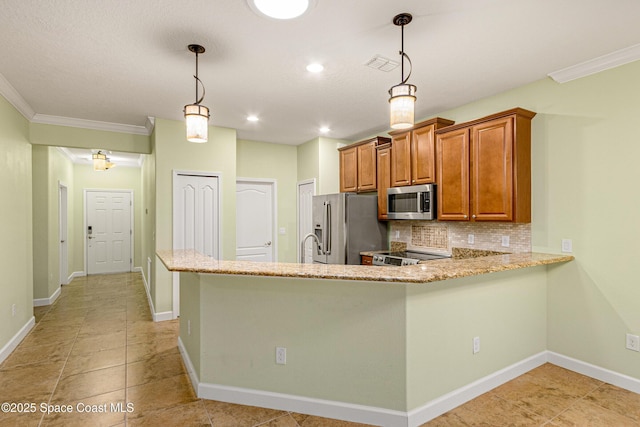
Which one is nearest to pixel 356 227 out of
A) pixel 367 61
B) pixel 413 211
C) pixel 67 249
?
pixel 413 211

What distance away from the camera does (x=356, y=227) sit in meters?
4.52

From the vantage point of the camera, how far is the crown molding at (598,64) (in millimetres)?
2541

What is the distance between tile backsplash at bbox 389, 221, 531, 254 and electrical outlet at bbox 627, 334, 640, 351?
3.18ft

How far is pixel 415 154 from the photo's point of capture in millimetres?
3965

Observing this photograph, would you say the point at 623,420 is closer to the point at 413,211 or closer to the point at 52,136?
the point at 413,211

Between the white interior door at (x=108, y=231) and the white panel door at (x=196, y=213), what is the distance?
14.1ft

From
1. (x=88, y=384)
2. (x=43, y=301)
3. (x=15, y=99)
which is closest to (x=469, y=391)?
(x=88, y=384)

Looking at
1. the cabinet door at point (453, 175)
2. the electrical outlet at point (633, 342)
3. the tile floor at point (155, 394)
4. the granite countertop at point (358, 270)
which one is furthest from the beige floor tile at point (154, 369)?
the electrical outlet at point (633, 342)

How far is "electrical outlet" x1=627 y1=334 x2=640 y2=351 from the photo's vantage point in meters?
2.59

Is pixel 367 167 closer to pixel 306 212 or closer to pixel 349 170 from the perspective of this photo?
pixel 349 170

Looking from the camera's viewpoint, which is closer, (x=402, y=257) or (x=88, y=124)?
(x=402, y=257)

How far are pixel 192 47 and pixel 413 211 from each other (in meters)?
2.78

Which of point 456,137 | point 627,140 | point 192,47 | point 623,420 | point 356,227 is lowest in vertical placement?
point 623,420

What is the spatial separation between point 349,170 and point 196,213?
2.28 meters
